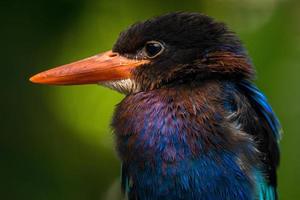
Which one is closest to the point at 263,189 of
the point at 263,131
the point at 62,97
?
the point at 263,131

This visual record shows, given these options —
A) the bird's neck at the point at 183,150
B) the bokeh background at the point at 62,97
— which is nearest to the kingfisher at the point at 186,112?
the bird's neck at the point at 183,150

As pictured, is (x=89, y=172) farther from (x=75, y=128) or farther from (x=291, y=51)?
(x=291, y=51)

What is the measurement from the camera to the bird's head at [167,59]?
4.71 metres

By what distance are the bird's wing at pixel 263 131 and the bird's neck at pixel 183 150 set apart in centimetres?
15

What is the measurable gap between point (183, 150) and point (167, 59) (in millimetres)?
565

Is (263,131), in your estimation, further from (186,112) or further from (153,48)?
(153,48)

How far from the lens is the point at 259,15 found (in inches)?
223

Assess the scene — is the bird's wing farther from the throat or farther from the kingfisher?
the throat

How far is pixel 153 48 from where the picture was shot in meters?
4.84

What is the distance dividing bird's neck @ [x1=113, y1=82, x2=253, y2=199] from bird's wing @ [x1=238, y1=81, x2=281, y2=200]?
15cm

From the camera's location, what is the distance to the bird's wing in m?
4.66

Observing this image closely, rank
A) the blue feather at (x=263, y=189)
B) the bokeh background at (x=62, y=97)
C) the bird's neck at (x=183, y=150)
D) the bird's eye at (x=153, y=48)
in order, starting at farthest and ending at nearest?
the bokeh background at (x=62, y=97), the bird's eye at (x=153, y=48), the blue feather at (x=263, y=189), the bird's neck at (x=183, y=150)

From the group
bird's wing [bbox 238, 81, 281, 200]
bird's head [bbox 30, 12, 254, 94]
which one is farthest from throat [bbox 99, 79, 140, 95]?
bird's wing [bbox 238, 81, 281, 200]

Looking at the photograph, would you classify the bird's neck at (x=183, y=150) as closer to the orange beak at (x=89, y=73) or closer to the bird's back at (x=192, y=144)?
the bird's back at (x=192, y=144)
